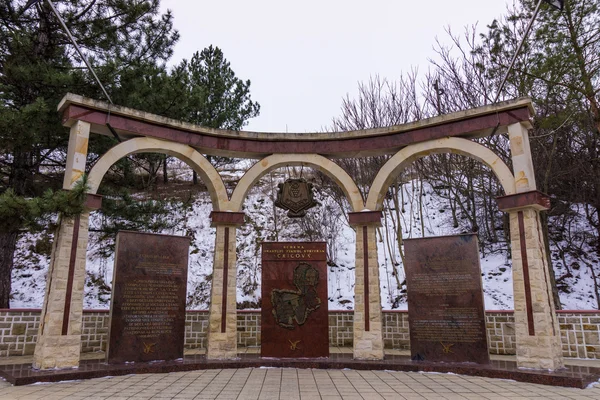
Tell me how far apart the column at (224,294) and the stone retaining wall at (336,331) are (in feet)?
7.17

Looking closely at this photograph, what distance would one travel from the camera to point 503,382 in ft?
20.5

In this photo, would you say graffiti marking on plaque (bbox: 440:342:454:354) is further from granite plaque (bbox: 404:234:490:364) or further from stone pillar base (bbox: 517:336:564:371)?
stone pillar base (bbox: 517:336:564:371)

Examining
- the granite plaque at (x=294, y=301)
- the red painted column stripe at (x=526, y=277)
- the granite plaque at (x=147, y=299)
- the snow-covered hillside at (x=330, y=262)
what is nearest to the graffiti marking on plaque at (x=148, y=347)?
the granite plaque at (x=147, y=299)

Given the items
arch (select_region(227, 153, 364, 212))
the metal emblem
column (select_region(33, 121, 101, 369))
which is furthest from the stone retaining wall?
the metal emblem

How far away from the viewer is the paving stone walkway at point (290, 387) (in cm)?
521

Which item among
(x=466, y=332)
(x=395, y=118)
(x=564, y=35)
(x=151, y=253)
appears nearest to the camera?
(x=466, y=332)

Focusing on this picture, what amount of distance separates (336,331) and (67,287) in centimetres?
650

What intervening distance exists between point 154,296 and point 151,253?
0.85 meters

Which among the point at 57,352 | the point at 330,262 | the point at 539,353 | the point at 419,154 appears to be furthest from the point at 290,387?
the point at 330,262

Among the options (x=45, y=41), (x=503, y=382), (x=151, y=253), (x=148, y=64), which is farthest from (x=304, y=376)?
(x=45, y=41)

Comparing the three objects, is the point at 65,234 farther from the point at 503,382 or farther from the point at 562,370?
the point at 562,370

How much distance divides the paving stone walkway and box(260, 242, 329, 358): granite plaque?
3.84 ft

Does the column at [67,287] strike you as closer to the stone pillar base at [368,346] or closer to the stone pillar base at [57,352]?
the stone pillar base at [57,352]

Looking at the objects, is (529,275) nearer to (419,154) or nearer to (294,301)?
(419,154)
